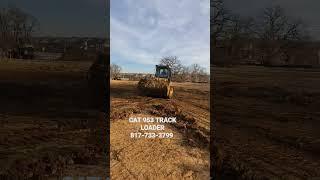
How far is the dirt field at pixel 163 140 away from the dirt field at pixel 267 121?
19 centimetres

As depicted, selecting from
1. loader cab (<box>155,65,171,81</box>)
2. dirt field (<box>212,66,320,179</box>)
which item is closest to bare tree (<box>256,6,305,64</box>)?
dirt field (<box>212,66,320,179</box>)

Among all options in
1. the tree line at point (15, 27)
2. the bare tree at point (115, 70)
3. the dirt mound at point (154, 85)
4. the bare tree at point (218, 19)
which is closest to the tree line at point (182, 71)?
the bare tree at point (115, 70)

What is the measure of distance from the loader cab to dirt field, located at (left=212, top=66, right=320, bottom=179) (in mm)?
517

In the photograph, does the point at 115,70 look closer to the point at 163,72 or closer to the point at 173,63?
the point at 163,72

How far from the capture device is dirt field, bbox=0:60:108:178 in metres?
5.13

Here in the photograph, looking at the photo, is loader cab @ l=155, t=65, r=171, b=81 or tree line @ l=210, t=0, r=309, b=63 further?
tree line @ l=210, t=0, r=309, b=63

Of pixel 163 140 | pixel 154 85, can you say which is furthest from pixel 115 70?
pixel 163 140

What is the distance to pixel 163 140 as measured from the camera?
5211 millimetres

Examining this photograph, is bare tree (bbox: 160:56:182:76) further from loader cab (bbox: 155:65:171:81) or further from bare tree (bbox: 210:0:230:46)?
bare tree (bbox: 210:0:230:46)

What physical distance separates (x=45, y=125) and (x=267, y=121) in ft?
7.88

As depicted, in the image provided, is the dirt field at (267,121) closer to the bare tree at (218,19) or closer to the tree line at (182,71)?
the tree line at (182,71)

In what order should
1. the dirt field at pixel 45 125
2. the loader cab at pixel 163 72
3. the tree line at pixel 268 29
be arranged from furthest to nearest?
the tree line at pixel 268 29 < the loader cab at pixel 163 72 < the dirt field at pixel 45 125

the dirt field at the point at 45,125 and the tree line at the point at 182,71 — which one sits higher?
the tree line at the point at 182,71

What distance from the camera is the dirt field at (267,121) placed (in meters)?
5.27
